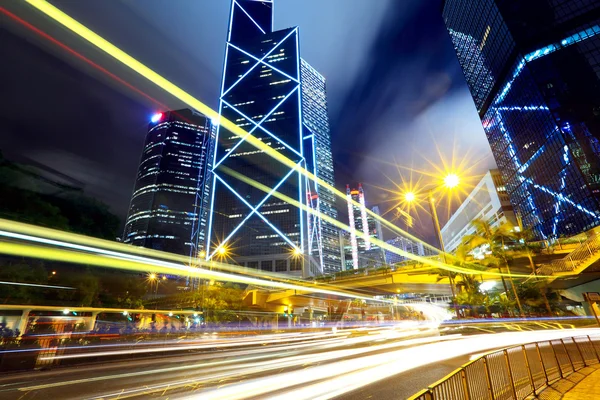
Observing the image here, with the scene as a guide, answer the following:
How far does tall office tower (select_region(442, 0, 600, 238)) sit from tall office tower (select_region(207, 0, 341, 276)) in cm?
7053

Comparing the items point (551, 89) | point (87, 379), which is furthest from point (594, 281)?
point (551, 89)

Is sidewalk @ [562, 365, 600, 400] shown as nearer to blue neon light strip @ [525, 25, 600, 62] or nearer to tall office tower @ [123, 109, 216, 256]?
blue neon light strip @ [525, 25, 600, 62]

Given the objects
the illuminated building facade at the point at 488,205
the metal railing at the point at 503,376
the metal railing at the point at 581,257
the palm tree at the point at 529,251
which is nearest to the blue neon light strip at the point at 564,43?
the illuminated building facade at the point at 488,205

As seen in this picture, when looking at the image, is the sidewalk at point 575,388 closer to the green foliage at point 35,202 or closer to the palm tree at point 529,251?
the palm tree at point 529,251

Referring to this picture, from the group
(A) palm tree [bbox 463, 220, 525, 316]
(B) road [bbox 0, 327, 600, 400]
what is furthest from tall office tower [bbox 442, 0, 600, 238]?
(B) road [bbox 0, 327, 600, 400]

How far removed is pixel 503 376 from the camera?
671 centimetres

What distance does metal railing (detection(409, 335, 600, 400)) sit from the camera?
452cm

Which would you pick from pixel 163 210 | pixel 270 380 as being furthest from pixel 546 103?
pixel 163 210

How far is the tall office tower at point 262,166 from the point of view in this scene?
112 metres

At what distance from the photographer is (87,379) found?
10.5 meters

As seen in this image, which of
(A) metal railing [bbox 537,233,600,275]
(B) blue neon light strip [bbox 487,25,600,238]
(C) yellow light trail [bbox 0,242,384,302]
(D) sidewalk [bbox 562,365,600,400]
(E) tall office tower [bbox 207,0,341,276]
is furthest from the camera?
(E) tall office tower [bbox 207,0,341,276]

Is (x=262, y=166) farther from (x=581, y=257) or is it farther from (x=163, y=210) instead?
(x=581, y=257)

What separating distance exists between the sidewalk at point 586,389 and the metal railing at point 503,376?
51 cm

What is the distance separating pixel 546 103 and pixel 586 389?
88774 millimetres
